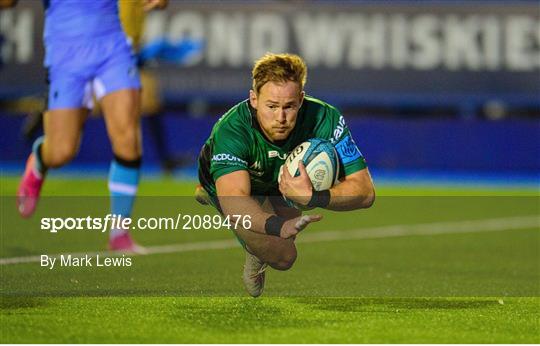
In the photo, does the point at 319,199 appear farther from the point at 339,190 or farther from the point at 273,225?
the point at 273,225

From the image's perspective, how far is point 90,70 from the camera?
9.45 meters

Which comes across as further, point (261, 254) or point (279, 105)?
point (261, 254)

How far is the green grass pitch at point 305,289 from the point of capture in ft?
19.2

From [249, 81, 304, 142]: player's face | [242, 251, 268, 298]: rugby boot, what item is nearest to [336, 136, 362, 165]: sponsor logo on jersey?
[249, 81, 304, 142]: player's face

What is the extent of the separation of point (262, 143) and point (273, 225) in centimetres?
53

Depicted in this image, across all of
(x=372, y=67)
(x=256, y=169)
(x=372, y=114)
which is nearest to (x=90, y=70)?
(x=256, y=169)

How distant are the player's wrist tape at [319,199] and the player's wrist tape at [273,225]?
0.21 m

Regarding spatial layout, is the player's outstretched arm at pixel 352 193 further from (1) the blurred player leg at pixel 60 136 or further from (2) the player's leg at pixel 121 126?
(1) the blurred player leg at pixel 60 136

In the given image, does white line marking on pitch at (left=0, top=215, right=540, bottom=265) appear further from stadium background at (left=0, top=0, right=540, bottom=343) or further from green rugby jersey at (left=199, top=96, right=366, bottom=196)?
green rugby jersey at (left=199, top=96, right=366, bottom=196)

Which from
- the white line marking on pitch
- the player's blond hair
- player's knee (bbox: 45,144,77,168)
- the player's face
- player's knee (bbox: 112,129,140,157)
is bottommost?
the white line marking on pitch

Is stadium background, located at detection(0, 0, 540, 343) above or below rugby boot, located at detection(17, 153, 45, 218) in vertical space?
below

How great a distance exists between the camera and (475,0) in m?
21.2

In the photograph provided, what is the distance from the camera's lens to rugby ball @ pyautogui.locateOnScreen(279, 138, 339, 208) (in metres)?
6.62

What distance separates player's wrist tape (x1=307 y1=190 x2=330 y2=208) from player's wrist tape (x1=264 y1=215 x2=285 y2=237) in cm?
21
